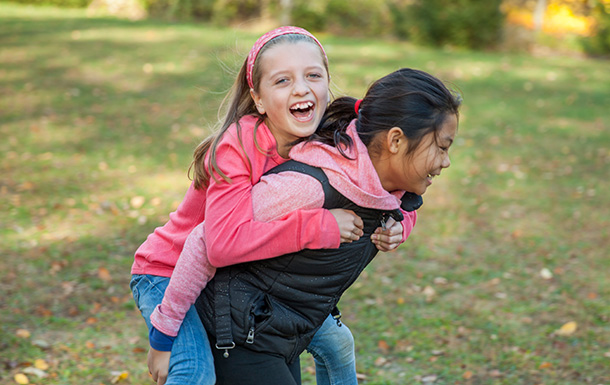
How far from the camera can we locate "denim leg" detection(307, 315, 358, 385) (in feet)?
8.20

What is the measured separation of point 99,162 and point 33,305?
339 cm

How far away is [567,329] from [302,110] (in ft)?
9.86

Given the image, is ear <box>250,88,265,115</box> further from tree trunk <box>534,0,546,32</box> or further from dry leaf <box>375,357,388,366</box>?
tree trunk <box>534,0,546,32</box>

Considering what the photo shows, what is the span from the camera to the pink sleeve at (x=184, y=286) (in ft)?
6.59

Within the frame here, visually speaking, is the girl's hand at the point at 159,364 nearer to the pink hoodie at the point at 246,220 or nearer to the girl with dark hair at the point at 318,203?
the girl with dark hair at the point at 318,203

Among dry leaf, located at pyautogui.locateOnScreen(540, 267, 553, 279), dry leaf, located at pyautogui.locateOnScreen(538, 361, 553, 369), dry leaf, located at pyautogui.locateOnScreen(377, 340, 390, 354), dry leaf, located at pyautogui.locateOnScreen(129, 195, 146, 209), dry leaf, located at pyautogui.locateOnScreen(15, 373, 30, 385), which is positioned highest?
dry leaf, located at pyautogui.locateOnScreen(15, 373, 30, 385)

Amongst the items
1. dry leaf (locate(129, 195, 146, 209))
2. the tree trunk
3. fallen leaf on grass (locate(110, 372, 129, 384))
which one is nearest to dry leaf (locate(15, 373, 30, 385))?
fallen leaf on grass (locate(110, 372, 129, 384))

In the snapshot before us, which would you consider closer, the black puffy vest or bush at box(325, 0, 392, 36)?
the black puffy vest

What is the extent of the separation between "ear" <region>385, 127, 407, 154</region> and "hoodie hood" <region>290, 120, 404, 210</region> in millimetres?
81

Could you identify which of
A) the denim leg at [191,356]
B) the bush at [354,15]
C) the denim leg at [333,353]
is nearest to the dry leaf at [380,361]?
the denim leg at [333,353]

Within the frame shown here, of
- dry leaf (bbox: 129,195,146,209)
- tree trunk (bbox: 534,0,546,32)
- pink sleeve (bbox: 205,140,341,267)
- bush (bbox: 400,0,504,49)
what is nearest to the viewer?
pink sleeve (bbox: 205,140,341,267)

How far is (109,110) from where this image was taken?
381 inches

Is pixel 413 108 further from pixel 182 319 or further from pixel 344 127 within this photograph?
pixel 182 319

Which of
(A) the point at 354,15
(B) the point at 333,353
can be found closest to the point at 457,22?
(A) the point at 354,15
